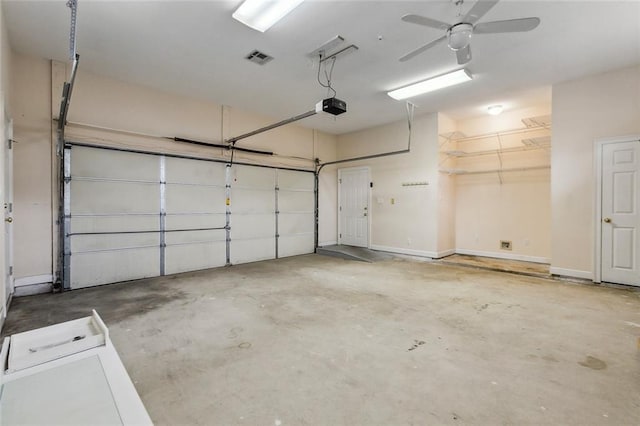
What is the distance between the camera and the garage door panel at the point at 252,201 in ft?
20.9

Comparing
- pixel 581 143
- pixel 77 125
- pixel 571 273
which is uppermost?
pixel 77 125

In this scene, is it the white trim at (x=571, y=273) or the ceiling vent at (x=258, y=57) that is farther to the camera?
the white trim at (x=571, y=273)

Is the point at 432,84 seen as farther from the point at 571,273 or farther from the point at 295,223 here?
the point at 295,223

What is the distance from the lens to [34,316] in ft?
11.2

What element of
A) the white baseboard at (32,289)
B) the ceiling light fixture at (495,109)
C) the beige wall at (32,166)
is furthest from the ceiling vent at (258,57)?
the ceiling light fixture at (495,109)

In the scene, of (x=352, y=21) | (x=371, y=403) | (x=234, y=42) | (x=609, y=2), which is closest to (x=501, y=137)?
(x=609, y=2)

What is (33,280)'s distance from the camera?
420cm

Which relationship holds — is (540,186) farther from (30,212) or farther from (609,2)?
(30,212)

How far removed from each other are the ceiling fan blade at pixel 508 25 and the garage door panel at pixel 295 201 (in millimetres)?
5236

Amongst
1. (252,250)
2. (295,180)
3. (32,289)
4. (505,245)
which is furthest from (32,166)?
(505,245)

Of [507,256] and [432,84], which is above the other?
[432,84]

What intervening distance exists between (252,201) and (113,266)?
2.84m

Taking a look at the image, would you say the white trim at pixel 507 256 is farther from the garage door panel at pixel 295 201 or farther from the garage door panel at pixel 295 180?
the garage door panel at pixel 295 180

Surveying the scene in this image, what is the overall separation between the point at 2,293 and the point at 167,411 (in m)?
2.67
